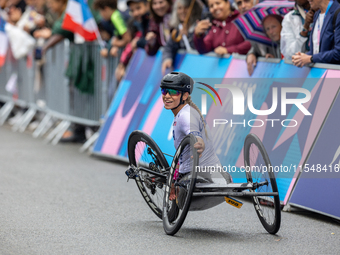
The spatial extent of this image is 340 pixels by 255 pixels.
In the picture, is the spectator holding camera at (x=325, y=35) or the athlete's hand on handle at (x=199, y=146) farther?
the spectator holding camera at (x=325, y=35)

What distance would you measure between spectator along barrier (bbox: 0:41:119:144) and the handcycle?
5.16 m

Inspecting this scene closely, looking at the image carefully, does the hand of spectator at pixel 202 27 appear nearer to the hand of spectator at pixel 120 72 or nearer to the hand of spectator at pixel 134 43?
the hand of spectator at pixel 134 43

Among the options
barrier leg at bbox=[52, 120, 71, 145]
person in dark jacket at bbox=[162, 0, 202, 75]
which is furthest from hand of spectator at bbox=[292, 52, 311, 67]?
barrier leg at bbox=[52, 120, 71, 145]

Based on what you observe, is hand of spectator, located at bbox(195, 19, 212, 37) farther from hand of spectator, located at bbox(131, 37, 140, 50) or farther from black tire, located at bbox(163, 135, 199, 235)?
black tire, located at bbox(163, 135, 199, 235)

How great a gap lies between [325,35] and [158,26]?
148 inches

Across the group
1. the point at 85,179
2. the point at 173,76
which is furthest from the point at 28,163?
the point at 173,76

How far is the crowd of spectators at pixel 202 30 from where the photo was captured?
258 inches

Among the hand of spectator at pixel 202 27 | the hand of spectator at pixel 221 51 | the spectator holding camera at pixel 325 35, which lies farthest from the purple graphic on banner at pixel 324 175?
the hand of spectator at pixel 202 27

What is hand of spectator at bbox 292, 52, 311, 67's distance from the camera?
6461 millimetres

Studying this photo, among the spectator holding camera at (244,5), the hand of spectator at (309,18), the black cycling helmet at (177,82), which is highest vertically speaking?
the hand of spectator at (309,18)

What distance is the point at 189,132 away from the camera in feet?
17.0

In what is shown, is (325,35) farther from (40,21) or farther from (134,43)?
(40,21)

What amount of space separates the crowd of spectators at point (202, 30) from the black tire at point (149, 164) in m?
1.97

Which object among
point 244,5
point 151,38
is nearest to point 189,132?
point 244,5
